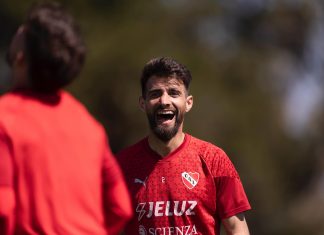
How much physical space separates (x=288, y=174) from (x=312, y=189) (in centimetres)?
110

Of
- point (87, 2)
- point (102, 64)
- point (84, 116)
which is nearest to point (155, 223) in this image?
point (84, 116)

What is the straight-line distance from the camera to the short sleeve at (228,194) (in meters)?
7.52

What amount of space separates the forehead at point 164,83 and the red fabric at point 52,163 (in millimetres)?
2638

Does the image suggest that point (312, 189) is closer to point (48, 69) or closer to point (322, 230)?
point (322, 230)

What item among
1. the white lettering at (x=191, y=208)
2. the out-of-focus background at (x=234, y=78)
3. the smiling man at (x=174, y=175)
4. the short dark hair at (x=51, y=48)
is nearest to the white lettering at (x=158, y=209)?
the smiling man at (x=174, y=175)

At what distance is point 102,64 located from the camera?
26.8 metres

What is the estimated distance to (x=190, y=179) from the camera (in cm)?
759

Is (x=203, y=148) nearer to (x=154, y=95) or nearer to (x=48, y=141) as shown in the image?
(x=154, y=95)

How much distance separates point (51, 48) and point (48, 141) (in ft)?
1.22

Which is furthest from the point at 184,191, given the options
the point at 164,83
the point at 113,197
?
the point at 113,197

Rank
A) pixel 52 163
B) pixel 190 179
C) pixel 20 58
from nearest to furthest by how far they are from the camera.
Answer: pixel 52 163, pixel 20 58, pixel 190 179

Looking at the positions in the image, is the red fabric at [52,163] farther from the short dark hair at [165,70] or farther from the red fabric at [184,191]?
the short dark hair at [165,70]

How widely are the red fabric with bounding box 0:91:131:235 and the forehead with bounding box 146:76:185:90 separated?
104 inches

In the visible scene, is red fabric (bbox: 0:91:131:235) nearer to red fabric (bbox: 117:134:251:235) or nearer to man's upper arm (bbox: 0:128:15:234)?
man's upper arm (bbox: 0:128:15:234)
